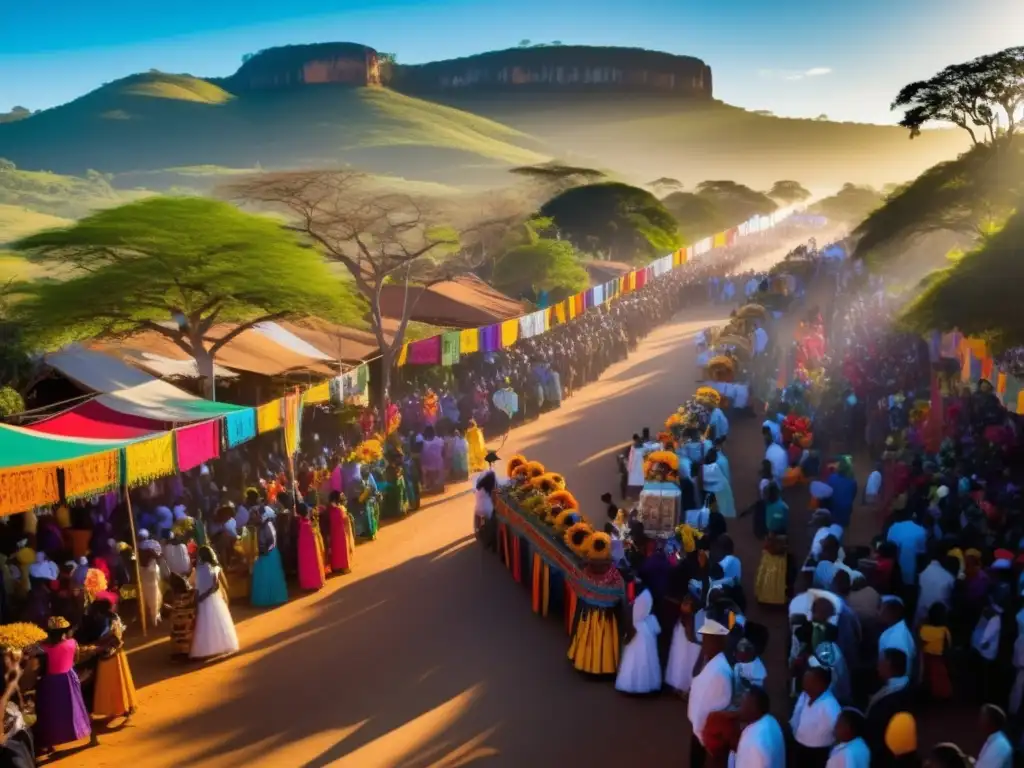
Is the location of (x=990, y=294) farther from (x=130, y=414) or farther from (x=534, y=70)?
(x=534, y=70)

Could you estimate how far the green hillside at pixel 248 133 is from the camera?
111062mm

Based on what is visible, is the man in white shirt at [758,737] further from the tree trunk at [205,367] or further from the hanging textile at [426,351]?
the hanging textile at [426,351]

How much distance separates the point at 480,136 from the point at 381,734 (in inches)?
5206

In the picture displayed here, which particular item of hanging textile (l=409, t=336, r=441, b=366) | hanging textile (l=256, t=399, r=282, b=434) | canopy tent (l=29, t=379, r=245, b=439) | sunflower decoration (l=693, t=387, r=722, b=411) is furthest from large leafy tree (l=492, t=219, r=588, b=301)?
canopy tent (l=29, t=379, r=245, b=439)

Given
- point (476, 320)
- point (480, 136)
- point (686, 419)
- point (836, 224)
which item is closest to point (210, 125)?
point (480, 136)

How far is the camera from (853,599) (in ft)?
28.2

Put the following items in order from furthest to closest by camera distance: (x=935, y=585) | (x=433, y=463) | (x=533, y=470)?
1. (x=433, y=463)
2. (x=533, y=470)
3. (x=935, y=585)

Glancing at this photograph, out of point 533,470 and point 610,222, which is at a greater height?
point 610,222

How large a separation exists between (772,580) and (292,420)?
677 cm

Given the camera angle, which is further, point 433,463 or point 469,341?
point 469,341

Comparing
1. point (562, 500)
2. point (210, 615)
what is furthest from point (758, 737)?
point (210, 615)

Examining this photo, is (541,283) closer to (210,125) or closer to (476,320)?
(476,320)

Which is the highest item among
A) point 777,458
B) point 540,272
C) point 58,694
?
point 540,272

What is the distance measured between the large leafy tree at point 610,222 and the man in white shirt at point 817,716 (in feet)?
139
